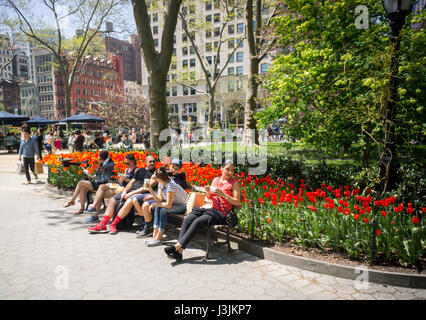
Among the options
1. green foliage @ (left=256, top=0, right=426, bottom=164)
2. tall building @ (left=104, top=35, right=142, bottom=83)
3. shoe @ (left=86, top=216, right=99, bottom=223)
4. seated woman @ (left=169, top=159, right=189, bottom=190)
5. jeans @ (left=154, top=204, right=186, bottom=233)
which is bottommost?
shoe @ (left=86, top=216, right=99, bottom=223)

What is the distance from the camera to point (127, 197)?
6.70 meters

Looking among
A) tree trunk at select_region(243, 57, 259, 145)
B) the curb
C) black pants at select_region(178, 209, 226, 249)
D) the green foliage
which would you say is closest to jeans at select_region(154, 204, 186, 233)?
black pants at select_region(178, 209, 226, 249)

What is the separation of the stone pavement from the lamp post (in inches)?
97.9

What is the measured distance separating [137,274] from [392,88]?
536cm

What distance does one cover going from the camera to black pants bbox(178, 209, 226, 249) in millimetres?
5168

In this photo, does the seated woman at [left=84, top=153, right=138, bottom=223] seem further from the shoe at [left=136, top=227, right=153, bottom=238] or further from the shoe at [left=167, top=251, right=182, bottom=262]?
the shoe at [left=167, top=251, right=182, bottom=262]

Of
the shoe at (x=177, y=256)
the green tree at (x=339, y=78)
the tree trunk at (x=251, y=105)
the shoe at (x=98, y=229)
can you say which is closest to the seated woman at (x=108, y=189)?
the shoe at (x=98, y=229)

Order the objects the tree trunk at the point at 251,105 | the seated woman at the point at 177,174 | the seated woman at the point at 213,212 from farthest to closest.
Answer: the tree trunk at the point at 251,105 < the seated woman at the point at 177,174 < the seated woman at the point at 213,212

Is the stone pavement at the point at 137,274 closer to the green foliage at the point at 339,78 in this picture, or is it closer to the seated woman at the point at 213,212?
the seated woman at the point at 213,212

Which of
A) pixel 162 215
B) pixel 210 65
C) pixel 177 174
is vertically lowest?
pixel 162 215

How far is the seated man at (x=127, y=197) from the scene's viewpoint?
21.3ft

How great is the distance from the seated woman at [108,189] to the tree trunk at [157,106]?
14.6ft

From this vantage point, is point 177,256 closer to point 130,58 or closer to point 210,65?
point 210,65

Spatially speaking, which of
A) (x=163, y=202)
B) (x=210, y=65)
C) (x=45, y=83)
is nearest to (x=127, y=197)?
(x=163, y=202)
